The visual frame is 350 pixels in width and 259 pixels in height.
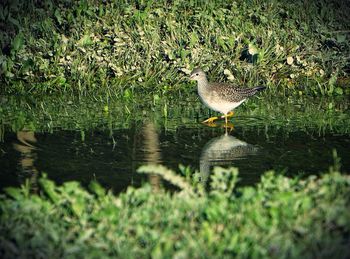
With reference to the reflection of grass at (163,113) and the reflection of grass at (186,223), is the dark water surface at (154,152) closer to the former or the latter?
the reflection of grass at (163,113)

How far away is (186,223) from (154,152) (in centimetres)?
302

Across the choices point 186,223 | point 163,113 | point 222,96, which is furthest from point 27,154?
point 186,223

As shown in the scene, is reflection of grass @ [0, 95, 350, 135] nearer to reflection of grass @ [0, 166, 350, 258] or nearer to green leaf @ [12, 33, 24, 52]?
green leaf @ [12, 33, 24, 52]

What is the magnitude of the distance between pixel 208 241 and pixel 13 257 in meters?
1.38

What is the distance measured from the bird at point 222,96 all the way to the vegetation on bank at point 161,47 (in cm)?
154

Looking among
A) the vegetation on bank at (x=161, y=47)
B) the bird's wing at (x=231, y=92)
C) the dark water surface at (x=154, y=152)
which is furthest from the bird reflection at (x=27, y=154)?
the vegetation on bank at (x=161, y=47)

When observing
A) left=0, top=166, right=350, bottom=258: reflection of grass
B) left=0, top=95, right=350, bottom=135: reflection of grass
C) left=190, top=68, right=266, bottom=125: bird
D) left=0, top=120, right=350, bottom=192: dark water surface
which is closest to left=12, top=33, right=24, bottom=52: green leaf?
left=0, top=95, right=350, bottom=135: reflection of grass

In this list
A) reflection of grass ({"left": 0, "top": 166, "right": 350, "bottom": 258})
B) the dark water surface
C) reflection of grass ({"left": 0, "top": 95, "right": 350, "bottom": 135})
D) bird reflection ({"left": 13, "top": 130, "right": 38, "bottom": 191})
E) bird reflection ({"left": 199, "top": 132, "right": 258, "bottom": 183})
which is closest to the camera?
reflection of grass ({"left": 0, "top": 166, "right": 350, "bottom": 258})

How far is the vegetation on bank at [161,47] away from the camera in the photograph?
13.2 metres

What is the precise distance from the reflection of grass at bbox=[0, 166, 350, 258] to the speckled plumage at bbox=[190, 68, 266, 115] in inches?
169

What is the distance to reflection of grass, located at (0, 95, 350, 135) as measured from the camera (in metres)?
10.5

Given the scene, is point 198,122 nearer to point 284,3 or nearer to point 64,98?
point 64,98

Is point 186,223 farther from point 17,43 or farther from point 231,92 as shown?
point 17,43

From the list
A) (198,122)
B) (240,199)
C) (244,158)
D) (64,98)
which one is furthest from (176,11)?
(240,199)
